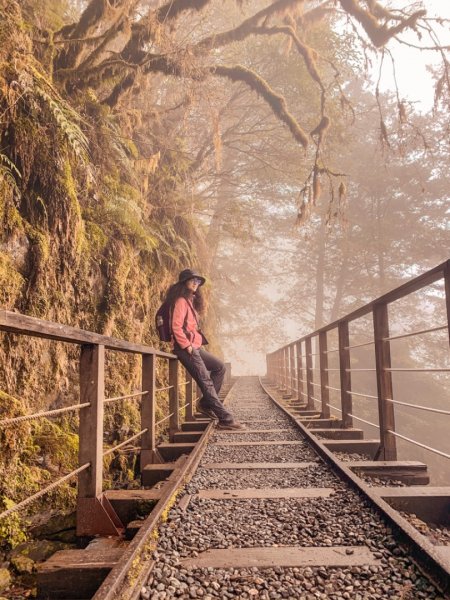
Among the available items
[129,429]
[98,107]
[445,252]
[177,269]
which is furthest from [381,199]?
[129,429]

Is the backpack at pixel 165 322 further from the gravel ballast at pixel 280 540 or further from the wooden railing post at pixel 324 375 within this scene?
Result: the wooden railing post at pixel 324 375

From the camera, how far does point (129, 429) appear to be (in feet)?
16.1

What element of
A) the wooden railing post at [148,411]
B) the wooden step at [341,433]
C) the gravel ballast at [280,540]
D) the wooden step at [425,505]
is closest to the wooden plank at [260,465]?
the gravel ballast at [280,540]

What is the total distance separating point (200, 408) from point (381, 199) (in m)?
20.6

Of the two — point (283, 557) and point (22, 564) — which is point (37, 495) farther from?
point (283, 557)

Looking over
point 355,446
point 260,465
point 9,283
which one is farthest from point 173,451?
point 9,283

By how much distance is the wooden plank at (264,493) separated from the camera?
8.96 ft

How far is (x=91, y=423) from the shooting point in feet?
7.74

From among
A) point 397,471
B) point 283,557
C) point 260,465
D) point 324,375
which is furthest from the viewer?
point 324,375

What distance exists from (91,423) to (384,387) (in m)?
2.84

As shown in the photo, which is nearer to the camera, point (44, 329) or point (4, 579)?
point (44, 329)

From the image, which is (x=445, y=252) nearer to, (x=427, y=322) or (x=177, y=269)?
(x=427, y=322)

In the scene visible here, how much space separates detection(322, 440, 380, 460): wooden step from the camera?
4.36 m

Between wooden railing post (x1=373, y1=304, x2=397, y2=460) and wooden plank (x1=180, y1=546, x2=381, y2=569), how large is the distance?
2.18 meters
